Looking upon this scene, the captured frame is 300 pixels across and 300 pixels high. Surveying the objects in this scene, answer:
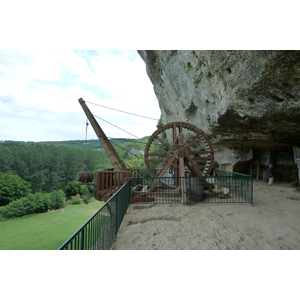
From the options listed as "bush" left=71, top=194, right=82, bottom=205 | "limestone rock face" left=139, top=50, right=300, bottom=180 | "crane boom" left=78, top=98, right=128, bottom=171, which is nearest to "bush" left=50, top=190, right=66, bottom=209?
"bush" left=71, top=194, right=82, bottom=205

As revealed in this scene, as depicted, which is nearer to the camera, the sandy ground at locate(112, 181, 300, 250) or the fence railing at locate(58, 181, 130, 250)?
the fence railing at locate(58, 181, 130, 250)

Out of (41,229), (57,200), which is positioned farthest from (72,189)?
(41,229)

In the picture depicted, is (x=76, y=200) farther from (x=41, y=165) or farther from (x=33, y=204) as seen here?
(x=41, y=165)

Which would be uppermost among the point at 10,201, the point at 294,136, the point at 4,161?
the point at 294,136

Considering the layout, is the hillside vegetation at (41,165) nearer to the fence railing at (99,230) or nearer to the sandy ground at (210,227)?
the sandy ground at (210,227)

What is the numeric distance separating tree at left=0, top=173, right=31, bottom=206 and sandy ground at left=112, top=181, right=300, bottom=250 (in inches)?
1681

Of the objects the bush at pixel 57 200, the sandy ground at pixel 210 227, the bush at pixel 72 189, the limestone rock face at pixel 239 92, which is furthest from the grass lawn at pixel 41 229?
the sandy ground at pixel 210 227

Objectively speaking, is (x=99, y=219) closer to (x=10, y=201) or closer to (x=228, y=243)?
(x=228, y=243)

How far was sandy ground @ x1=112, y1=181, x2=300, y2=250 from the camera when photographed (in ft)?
12.8

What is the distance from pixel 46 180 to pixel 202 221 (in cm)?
5141

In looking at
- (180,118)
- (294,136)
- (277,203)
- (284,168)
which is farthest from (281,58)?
(284,168)

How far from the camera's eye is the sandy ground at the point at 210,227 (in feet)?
12.8

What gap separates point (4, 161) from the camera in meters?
43.8

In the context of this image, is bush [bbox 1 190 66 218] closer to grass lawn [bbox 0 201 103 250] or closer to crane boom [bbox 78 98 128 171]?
grass lawn [bbox 0 201 103 250]
